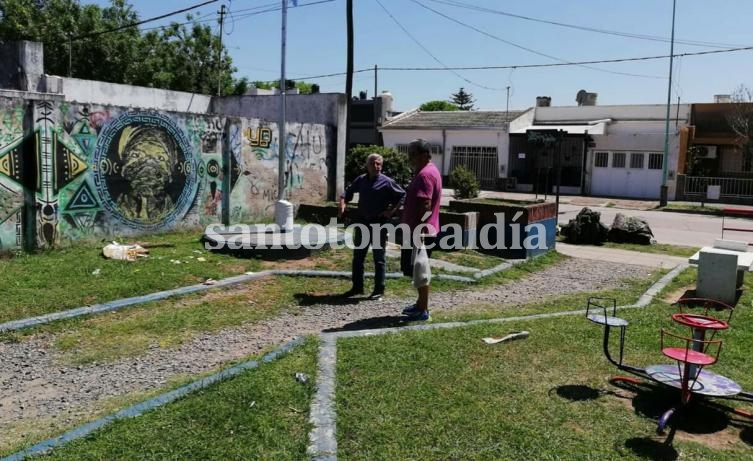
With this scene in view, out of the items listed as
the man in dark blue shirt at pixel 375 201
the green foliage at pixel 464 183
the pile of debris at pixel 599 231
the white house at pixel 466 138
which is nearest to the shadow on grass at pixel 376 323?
the man in dark blue shirt at pixel 375 201

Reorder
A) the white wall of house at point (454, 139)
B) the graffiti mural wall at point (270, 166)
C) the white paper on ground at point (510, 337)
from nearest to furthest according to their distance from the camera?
the white paper on ground at point (510, 337)
the graffiti mural wall at point (270, 166)
the white wall of house at point (454, 139)

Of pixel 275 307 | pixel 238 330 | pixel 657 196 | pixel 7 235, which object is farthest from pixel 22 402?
pixel 657 196

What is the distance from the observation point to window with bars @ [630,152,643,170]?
30.7 meters

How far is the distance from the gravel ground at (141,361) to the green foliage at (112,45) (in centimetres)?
3017

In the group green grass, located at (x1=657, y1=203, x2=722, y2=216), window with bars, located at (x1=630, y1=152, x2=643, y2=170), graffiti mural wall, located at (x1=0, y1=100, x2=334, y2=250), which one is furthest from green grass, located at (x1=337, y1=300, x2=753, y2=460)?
window with bars, located at (x1=630, y1=152, x2=643, y2=170)

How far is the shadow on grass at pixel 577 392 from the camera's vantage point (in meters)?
4.31

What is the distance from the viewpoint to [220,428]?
12.3ft

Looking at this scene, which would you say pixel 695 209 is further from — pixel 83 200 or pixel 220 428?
pixel 220 428

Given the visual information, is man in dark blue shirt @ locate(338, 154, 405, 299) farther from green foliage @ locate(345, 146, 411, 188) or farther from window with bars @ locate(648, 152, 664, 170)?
window with bars @ locate(648, 152, 664, 170)

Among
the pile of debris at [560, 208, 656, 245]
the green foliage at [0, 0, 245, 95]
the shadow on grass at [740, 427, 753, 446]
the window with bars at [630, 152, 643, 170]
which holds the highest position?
the green foliage at [0, 0, 245, 95]

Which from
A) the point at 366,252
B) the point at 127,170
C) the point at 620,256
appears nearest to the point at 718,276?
the point at 366,252

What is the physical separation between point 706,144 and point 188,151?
88.5 ft

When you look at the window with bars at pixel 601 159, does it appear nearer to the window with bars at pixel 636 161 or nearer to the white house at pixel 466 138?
the window with bars at pixel 636 161

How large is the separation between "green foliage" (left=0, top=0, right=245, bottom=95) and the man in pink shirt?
30.6 m
